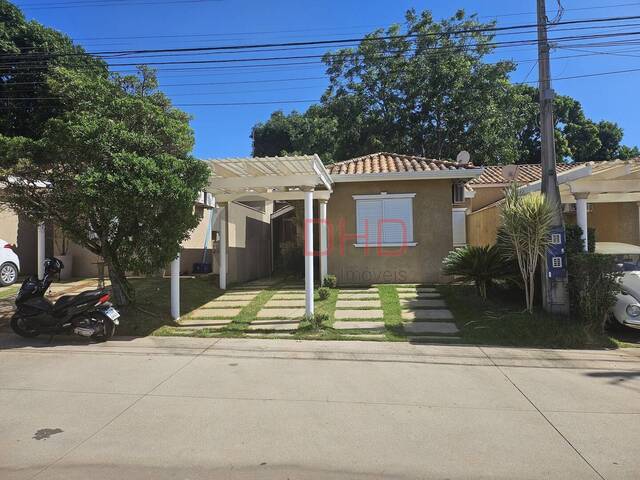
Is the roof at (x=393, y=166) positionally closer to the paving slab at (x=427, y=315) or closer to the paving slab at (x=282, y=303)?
the paving slab at (x=282, y=303)

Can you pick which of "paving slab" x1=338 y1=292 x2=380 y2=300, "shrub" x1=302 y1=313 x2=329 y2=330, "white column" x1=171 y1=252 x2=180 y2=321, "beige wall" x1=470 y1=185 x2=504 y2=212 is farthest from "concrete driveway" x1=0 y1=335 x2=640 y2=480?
"beige wall" x1=470 y1=185 x2=504 y2=212

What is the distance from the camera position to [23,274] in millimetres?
14023

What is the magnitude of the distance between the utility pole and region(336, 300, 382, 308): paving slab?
11.3 ft

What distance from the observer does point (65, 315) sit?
756 cm

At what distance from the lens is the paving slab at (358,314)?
9.07 metres

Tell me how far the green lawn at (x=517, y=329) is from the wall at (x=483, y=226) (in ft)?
15.9

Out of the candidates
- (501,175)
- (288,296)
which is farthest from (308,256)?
(501,175)

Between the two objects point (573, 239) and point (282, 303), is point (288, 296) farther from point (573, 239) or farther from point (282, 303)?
point (573, 239)

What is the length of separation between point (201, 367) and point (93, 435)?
2.20 m

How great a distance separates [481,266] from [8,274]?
40.3ft

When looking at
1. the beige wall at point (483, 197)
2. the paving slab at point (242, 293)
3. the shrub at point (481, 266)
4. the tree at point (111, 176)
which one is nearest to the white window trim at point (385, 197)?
the shrub at point (481, 266)

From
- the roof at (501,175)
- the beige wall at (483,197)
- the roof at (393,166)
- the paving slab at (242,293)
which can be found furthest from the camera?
the beige wall at (483,197)

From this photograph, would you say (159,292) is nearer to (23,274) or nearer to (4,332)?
(4,332)

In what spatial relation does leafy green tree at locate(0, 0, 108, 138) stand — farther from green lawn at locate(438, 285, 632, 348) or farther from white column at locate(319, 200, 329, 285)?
green lawn at locate(438, 285, 632, 348)
